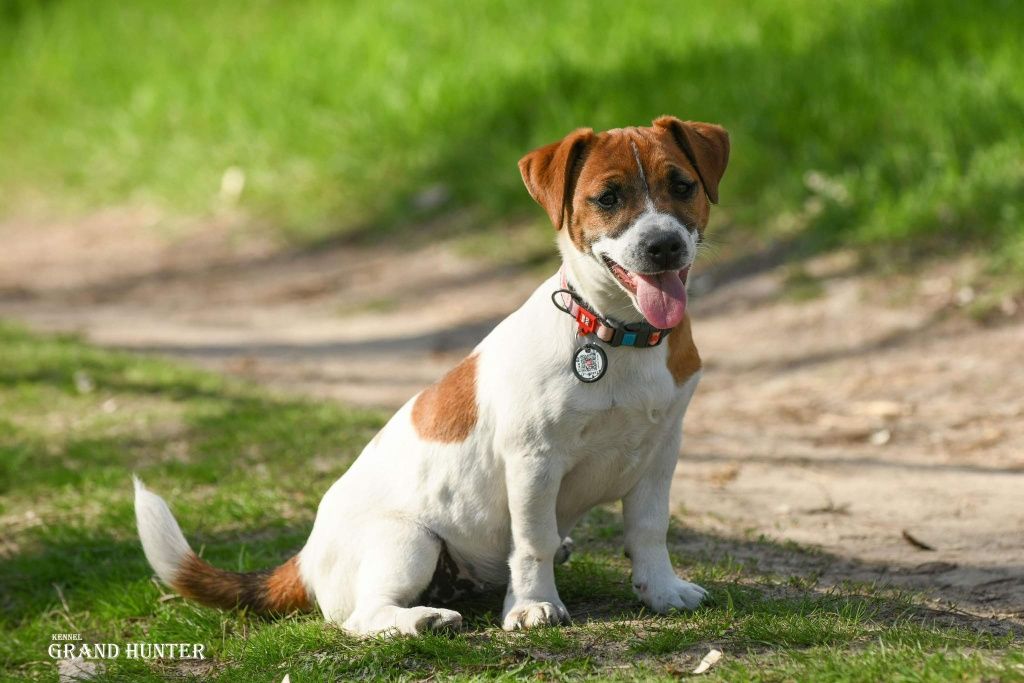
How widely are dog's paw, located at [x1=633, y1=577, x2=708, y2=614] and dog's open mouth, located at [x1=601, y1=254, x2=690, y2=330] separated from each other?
849 mm

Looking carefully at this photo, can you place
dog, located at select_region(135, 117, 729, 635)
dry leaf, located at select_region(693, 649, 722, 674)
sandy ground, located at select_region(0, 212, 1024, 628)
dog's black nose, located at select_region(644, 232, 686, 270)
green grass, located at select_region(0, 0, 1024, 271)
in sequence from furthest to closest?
green grass, located at select_region(0, 0, 1024, 271), sandy ground, located at select_region(0, 212, 1024, 628), dog, located at select_region(135, 117, 729, 635), dog's black nose, located at select_region(644, 232, 686, 270), dry leaf, located at select_region(693, 649, 722, 674)

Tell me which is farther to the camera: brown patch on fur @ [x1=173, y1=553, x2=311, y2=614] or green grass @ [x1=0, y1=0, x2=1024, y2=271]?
green grass @ [x1=0, y1=0, x2=1024, y2=271]

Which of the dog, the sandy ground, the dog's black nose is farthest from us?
the sandy ground

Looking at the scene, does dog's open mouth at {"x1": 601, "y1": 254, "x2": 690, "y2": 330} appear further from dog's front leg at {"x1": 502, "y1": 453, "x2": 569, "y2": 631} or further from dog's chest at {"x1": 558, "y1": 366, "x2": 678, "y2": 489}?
dog's front leg at {"x1": 502, "y1": 453, "x2": 569, "y2": 631}

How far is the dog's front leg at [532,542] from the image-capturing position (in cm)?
391

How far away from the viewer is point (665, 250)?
3781mm

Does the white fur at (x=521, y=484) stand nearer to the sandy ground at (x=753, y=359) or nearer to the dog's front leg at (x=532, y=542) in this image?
the dog's front leg at (x=532, y=542)

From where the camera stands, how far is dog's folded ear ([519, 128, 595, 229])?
4016 millimetres

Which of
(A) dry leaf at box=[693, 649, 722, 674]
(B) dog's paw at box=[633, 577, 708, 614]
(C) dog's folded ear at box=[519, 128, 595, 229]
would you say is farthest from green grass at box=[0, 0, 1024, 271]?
(A) dry leaf at box=[693, 649, 722, 674]

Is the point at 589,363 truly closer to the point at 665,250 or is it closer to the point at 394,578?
the point at 665,250

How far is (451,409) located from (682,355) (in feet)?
2.40

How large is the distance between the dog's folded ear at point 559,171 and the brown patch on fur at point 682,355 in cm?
49

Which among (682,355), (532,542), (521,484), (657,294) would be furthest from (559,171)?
(532,542)

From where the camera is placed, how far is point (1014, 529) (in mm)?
4961
